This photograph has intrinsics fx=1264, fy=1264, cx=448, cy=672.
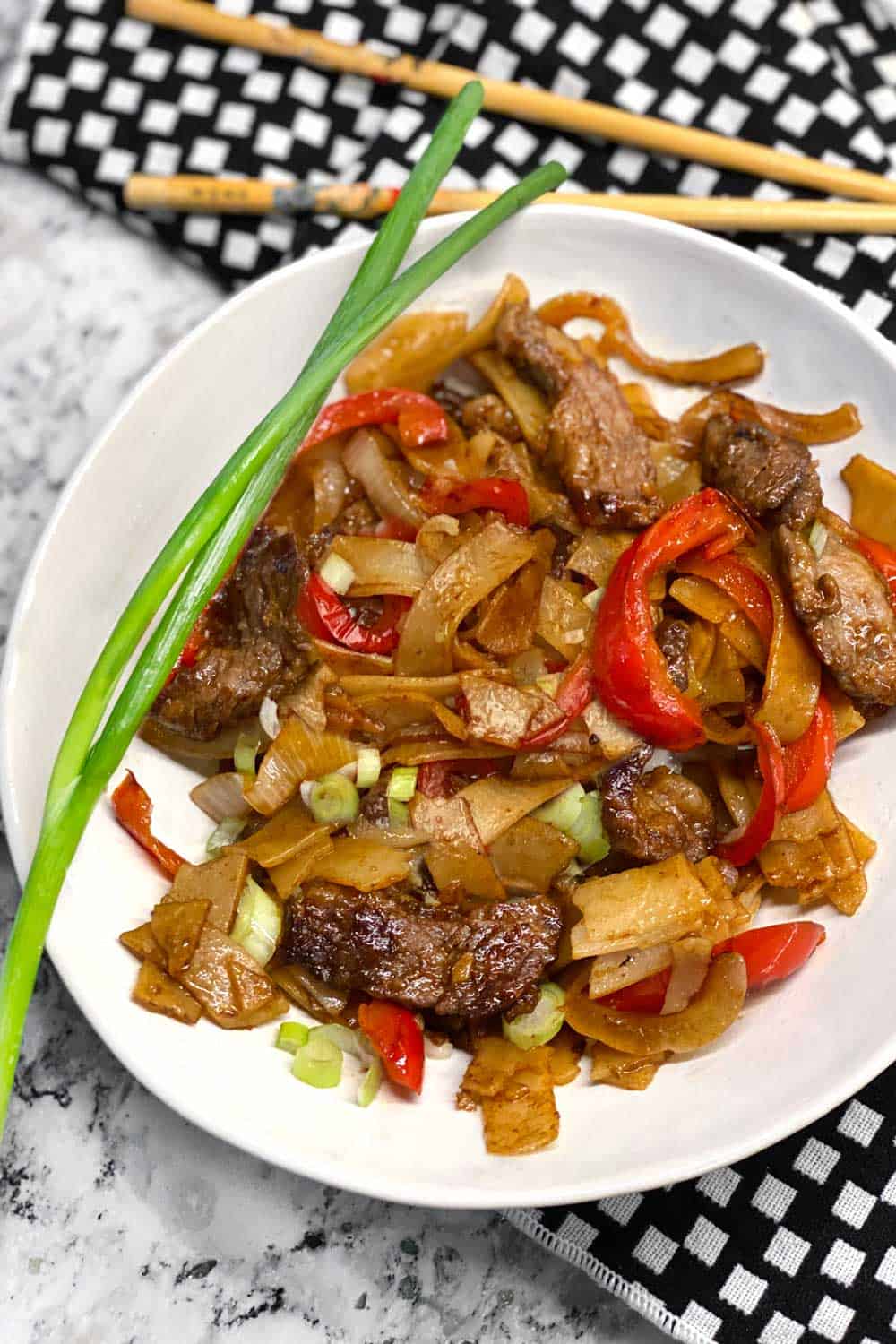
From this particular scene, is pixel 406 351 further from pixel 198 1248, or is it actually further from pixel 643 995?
pixel 198 1248

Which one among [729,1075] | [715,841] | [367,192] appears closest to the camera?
[729,1075]

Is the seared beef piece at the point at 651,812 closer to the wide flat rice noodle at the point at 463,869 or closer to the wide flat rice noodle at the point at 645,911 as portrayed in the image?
the wide flat rice noodle at the point at 645,911

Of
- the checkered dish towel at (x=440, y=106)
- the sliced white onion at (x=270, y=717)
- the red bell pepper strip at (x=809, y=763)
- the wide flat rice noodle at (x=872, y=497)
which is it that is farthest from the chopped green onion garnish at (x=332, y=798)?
the checkered dish towel at (x=440, y=106)

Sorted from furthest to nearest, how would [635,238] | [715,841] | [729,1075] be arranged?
[635,238], [715,841], [729,1075]

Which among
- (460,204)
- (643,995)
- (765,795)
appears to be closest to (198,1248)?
(643,995)

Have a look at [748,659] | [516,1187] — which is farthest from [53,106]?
[516,1187]

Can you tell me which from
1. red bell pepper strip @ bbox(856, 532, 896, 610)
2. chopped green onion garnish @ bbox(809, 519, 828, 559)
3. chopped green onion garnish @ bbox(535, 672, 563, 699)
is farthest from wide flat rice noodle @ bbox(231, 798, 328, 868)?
red bell pepper strip @ bbox(856, 532, 896, 610)

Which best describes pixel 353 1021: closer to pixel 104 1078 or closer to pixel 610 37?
pixel 104 1078

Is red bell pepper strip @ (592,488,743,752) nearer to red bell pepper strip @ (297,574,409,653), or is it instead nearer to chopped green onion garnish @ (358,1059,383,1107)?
red bell pepper strip @ (297,574,409,653)

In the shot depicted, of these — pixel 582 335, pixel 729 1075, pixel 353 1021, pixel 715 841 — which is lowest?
pixel 353 1021
